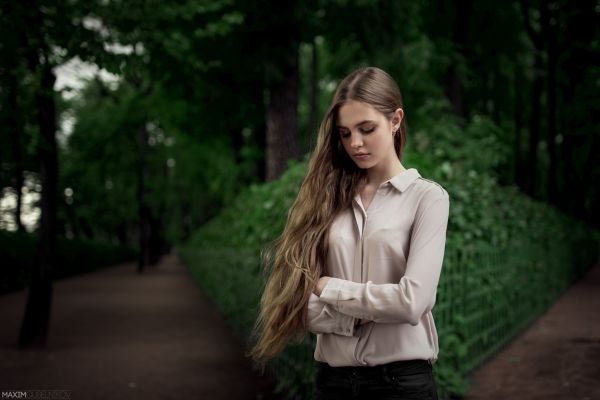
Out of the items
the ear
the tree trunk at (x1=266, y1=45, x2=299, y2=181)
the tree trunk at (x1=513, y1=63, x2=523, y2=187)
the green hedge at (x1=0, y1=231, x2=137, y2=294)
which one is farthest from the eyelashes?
the tree trunk at (x1=513, y1=63, x2=523, y2=187)

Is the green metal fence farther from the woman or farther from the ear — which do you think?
the ear

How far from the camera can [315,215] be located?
2439 millimetres

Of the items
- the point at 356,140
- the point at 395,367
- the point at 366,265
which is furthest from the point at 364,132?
the point at 395,367

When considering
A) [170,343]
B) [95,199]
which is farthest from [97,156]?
[170,343]

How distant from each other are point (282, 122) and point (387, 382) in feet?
35.6

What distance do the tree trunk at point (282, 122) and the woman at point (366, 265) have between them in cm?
1032

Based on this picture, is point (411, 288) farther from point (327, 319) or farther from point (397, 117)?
point (397, 117)

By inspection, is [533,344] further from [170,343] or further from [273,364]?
[170,343]

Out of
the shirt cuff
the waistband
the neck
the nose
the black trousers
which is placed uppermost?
the nose

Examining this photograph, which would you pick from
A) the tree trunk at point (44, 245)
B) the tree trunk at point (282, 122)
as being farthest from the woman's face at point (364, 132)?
the tree trunk at point (282, 122)

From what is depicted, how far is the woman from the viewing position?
7.14ft

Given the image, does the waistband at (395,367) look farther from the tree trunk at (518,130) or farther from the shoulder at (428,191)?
the tree trunk at (518,130)

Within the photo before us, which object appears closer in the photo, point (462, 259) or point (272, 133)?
point (462, 259)

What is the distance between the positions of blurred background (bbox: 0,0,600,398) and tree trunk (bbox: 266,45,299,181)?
0.03 meters
